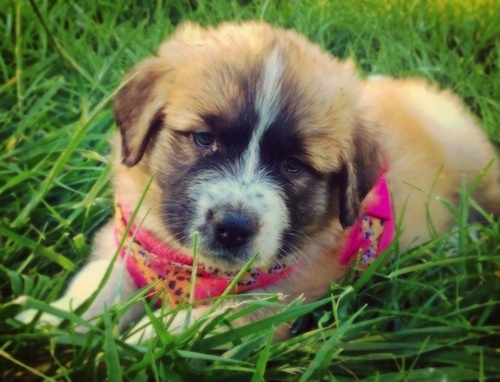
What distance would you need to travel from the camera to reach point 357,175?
2500 millimetres

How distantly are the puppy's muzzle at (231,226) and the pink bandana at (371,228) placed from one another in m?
0.68

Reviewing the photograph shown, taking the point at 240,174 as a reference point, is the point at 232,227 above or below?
below

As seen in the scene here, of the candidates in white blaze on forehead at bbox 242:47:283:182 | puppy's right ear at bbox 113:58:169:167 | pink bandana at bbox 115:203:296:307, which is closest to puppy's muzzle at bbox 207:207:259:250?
white blaze on forehead at bbox 242:47:283:182

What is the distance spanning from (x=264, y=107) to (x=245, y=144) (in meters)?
0.16

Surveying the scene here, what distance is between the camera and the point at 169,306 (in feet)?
8.14

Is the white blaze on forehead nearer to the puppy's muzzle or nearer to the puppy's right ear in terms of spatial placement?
the puppy's muzzle

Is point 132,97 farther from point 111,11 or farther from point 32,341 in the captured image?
point 111,11

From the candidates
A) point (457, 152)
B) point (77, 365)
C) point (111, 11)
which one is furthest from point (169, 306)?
point (111, 11)

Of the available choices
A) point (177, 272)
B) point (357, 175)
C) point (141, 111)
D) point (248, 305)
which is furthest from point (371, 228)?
point (141, 111)

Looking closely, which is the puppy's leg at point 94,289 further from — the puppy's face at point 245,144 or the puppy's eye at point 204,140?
the puppy's eye at point 204,140

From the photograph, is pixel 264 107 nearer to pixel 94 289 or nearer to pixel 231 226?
pixel 231 226

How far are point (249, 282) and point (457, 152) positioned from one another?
1788 mm

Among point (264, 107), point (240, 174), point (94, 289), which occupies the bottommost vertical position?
point (94, 289)

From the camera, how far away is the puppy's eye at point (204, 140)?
7.68 feet
